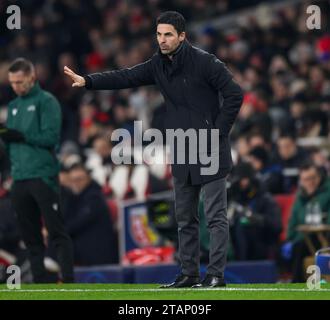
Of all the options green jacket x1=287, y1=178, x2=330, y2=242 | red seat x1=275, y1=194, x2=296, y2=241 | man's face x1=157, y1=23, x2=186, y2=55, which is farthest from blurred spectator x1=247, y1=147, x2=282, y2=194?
man's face x1=157, y1=23, x2=186, y2=55

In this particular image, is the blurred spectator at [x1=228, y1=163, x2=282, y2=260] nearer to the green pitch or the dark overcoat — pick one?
the green pitch

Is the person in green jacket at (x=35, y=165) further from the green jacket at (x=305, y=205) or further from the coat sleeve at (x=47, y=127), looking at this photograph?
the green jacket at (x=305, y=205)

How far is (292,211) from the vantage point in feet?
51.8

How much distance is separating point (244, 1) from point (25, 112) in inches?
528

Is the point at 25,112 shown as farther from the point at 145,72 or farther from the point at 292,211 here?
the point at 292,211

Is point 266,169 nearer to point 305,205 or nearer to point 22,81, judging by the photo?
point 305,205

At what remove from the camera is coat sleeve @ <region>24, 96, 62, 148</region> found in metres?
12.7

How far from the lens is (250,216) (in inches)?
602

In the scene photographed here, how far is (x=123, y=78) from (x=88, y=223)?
19.1 ft

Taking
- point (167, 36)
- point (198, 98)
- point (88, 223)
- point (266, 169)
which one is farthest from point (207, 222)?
point (266, 169)

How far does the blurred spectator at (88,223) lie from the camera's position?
16.6 m

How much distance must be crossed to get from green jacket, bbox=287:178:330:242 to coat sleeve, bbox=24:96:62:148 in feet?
12.8

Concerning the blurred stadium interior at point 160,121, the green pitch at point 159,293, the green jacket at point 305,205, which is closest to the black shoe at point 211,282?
the green pitch at point 159,293

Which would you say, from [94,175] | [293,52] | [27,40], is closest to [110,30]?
Result: [27,40]
